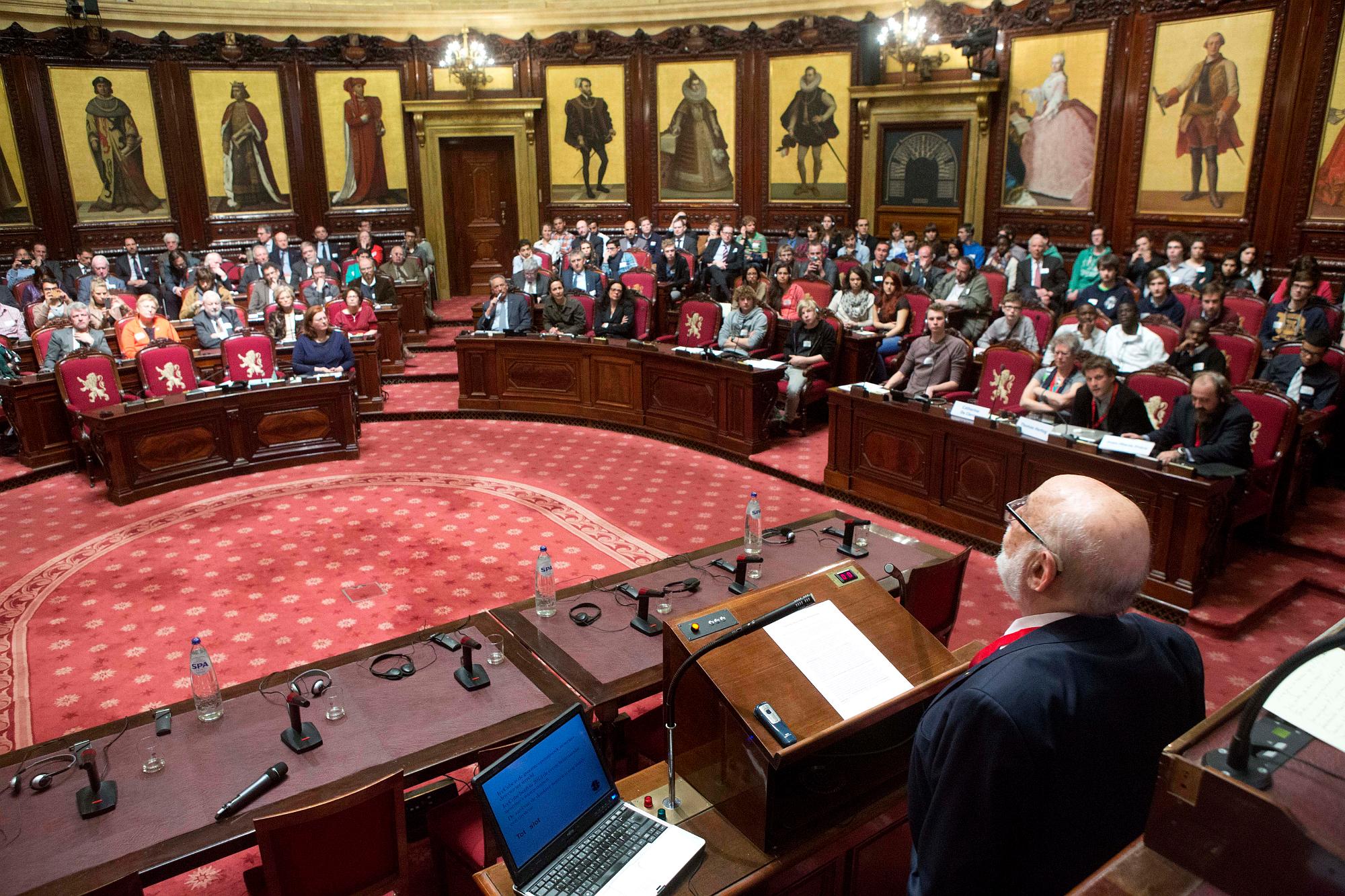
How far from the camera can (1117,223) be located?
11266 mm

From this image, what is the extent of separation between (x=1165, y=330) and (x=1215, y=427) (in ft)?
9.42

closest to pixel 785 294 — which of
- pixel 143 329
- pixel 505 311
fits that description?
pixel 505 311

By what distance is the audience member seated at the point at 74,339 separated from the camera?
324 inches

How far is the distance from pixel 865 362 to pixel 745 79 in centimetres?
714

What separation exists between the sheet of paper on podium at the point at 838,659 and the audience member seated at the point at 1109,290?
7.45m

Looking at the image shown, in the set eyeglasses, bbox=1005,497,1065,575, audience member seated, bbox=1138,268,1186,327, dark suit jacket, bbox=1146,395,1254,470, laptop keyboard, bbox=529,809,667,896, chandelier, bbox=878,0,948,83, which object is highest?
chandelier, bbox=878,0,948,83

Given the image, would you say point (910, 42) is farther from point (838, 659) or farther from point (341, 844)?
point (341, 844)

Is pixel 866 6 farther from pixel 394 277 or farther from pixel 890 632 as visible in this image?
pixel 890 632

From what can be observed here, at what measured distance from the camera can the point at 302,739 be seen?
9.84 ft

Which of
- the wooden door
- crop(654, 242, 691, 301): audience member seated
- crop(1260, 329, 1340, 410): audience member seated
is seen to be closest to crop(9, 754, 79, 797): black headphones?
crop(1260, 329, 1340, 410): audience member seated

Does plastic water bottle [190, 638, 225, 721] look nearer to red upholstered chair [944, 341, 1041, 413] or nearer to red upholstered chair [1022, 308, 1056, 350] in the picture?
red upholstered chair [944, 341, 1041, 413]

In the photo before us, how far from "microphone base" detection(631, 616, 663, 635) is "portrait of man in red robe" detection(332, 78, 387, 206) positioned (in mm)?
12834

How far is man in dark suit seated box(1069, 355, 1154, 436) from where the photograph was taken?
18.4 ft

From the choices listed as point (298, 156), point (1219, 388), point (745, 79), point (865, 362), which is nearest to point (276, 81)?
point (298, 156)
